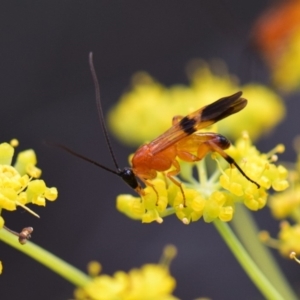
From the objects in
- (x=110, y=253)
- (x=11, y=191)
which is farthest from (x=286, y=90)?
(x=110, y=253)

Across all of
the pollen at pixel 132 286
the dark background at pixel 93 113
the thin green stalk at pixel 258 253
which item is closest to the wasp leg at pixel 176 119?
the pollen at pixel 132 286

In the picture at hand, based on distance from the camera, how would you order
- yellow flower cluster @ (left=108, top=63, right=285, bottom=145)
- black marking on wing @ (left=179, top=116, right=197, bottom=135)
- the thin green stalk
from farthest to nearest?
yellow flower cluster @ (left=108, top=63, right=285, bottom=145)
the thin green stalk
black marking on wing @ (left=179, top=116, right=197, bottom=135)

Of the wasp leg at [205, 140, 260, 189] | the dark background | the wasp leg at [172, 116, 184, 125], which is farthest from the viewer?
the dark background

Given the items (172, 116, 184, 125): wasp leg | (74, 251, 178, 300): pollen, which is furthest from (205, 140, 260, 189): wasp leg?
(74, 251, 178, 300): pollen

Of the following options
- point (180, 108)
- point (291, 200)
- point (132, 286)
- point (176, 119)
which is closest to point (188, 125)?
point (176, 119)

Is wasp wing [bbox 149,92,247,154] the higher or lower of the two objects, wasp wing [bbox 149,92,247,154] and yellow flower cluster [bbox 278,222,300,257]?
the higher

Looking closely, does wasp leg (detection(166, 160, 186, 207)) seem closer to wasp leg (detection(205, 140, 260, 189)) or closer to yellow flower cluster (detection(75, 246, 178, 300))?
wasp leg (detection(205, 140, 260, 189))

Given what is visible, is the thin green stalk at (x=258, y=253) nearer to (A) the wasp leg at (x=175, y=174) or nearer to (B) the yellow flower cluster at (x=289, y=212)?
(B) the yellow flower cluster at (x=289, y=212)
